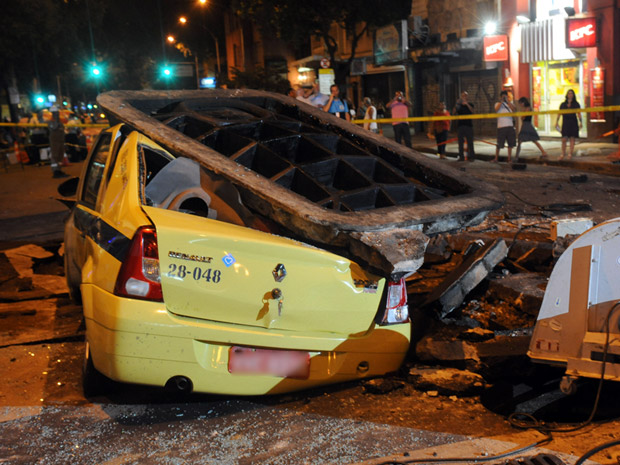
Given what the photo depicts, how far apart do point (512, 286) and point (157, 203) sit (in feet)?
9.25

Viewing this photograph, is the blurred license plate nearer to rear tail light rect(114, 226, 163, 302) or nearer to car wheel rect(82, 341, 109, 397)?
rear tail light rect(114, 226, 163, 302)

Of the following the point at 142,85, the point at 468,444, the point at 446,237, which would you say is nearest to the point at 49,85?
the point at 142,85

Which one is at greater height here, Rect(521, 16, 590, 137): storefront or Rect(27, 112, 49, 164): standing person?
Rect(521, 16, 590, 137): storefront

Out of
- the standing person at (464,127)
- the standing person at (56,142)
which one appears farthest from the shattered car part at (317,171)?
the standing person at (56,142)

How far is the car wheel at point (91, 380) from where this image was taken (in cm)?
387

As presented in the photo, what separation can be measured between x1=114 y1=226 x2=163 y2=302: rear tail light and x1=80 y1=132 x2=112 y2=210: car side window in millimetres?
1531

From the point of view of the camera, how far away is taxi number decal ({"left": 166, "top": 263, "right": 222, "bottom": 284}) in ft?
11.0

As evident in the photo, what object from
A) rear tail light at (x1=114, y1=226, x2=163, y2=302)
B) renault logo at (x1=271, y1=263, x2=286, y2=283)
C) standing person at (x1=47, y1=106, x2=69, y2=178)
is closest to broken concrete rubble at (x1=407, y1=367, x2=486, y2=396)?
renault logo at (x1=271, y1=263, x2=286, y2=283)

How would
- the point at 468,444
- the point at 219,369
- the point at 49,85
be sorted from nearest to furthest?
the point at 468,444 < the point at 219,369 < the point at 49,85

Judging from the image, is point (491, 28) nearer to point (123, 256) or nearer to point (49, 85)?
point (123, 256)

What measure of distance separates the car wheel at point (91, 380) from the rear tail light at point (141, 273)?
75 cm

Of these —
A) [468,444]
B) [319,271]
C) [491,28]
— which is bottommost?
[468,444]

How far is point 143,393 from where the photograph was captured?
4.03m

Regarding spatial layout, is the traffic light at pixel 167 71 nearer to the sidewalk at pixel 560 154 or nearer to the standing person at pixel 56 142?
the standing person at pixel 56 142
